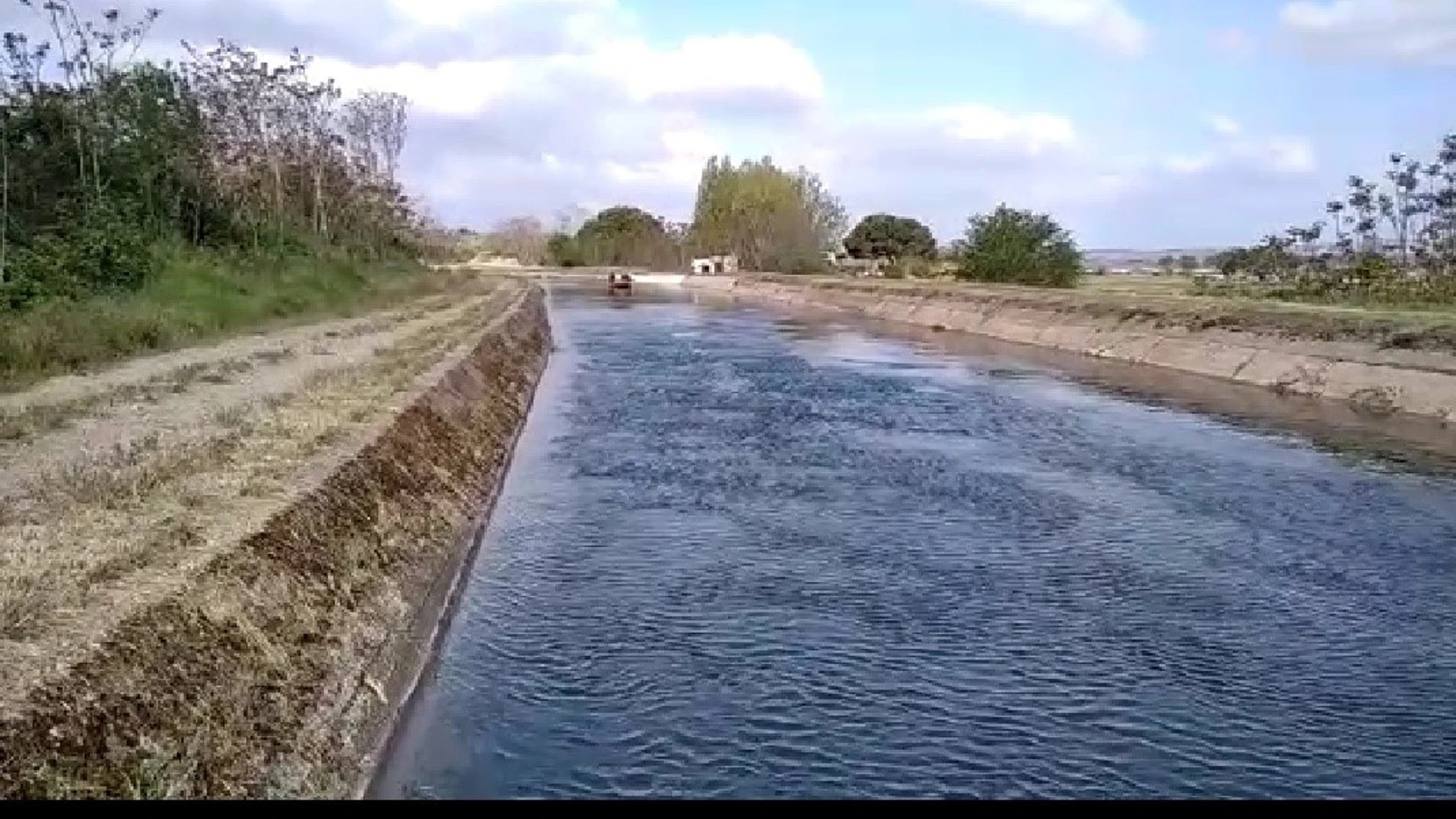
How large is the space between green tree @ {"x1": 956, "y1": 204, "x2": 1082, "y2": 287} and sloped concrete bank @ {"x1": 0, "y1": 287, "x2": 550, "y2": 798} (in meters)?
58.2

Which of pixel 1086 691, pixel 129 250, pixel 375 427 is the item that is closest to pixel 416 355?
pixel 129 250

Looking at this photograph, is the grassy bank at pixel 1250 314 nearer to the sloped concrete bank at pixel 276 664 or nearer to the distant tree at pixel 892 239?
the sloped concrete bank at pixel 276 664

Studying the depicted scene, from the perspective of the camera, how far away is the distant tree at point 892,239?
106938mm

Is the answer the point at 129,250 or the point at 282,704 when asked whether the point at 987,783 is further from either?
the point at 129,250

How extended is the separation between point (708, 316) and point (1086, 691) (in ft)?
176

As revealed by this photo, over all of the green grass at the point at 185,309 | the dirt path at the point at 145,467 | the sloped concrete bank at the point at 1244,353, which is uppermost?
the green grass at the point at 185,309

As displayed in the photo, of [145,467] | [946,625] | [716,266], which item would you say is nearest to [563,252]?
[716,266]

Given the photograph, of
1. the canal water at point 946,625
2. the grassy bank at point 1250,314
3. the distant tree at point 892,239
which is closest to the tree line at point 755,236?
the distant tree at point 892,239

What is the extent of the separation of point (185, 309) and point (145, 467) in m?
18.9

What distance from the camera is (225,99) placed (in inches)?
1955

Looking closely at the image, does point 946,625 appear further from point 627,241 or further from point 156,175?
point 627,241

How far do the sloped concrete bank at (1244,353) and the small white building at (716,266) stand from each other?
55.6 meters

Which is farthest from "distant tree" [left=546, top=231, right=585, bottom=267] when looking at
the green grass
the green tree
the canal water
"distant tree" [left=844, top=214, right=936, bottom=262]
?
the canal water

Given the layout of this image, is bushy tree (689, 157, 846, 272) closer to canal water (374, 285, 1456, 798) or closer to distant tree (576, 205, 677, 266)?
distant tree (576, 205, 677, 266)
